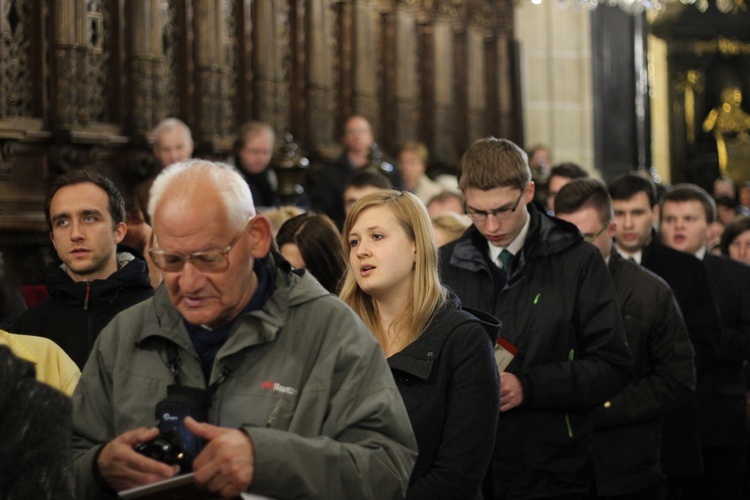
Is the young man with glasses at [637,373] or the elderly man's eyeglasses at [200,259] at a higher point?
the elderly man's eyeglasses at [200,259]

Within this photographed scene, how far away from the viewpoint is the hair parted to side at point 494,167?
4461mm

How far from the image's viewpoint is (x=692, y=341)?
560cm

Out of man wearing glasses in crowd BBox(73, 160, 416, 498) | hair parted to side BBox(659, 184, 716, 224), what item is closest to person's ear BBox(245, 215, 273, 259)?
man wearing glasses in crowd BBox(73, 160, 416, 498)

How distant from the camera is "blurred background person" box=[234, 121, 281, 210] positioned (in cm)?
867

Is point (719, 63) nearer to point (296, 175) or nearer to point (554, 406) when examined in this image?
point (296, 175)

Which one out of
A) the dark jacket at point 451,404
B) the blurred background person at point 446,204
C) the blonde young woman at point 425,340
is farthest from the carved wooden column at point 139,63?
the dark jacket at point 451,404

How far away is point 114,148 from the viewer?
9.20 m

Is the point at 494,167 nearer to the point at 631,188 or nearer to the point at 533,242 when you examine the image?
the point at 533,242

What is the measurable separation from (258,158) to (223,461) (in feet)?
21.1

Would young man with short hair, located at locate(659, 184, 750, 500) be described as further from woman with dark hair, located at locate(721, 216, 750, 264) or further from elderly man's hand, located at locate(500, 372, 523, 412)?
elderly man's hand, located at locate(500, 372, 523, 412)

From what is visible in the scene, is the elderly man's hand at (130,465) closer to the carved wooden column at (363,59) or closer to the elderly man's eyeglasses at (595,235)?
the elderly man's eyeglasses at (595,235)

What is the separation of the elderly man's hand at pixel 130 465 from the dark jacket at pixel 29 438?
0.92 feet

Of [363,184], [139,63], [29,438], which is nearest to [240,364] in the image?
[29,438]

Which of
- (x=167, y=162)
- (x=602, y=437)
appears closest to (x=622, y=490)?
(x=602, y=437)
